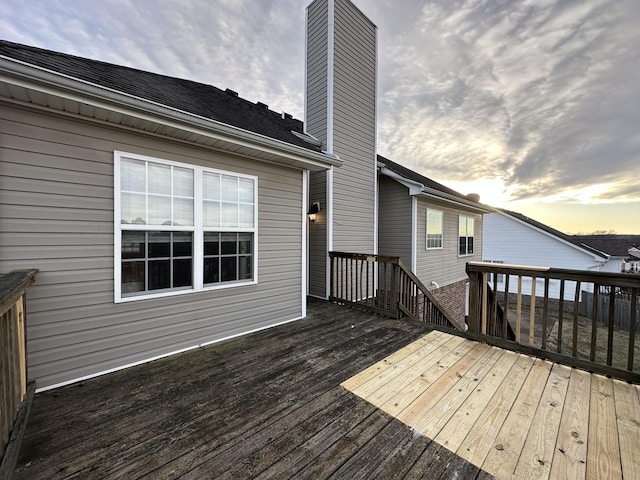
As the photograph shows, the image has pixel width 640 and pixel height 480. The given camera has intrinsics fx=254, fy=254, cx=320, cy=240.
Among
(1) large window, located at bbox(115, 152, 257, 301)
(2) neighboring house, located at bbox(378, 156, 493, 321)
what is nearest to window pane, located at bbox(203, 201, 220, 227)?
(1) large window, located at bbox(115, 152, 257, 301)

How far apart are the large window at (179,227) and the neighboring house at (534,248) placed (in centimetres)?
1502

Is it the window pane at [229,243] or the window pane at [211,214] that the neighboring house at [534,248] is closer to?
the window pane at [229,243]

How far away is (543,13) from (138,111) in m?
8.24

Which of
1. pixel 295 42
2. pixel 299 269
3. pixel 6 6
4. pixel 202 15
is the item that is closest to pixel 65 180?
pixel 299 269

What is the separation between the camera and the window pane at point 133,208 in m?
2.69

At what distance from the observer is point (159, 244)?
2949mm

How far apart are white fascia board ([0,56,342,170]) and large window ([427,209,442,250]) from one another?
5.81 meters

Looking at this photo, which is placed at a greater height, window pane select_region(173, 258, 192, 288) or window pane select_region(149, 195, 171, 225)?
window pane select_region(149, 195, 171, 225)

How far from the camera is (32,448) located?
162 cm

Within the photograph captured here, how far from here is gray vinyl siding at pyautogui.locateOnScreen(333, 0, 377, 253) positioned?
19.8 feet

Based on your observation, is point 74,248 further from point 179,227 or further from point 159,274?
point 179,227

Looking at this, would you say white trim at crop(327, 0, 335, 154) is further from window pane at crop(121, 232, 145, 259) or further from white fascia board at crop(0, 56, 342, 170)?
window pane at crop(121, 232, 145, 259)

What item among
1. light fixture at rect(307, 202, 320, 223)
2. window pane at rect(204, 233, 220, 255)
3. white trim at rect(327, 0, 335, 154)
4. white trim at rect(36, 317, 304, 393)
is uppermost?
white trim at rect(327, 0, 335, 154)

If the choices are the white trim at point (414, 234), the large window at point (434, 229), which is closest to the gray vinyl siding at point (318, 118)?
the white trim at point (414, 234)
